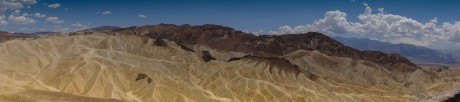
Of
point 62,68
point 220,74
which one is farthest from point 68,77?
point 220,74

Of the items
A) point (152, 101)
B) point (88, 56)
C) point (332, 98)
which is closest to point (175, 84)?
point (152, 101)

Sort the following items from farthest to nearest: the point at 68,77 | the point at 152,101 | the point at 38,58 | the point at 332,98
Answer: the point at 38,58, the point at 332,98, the point at 68,77, the point at 152,101

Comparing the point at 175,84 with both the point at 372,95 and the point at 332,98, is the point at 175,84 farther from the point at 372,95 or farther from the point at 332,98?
the point at 372,95

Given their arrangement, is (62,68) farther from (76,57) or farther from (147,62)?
(147,62)

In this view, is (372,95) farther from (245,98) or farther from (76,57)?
(76,57)

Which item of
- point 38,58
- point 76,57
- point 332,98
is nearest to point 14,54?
point 38,58

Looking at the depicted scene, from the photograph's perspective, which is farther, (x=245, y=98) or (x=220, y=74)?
(x=220, y=74)

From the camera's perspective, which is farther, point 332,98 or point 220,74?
point 220,74

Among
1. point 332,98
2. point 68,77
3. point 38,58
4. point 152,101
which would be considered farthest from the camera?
point 38,58
